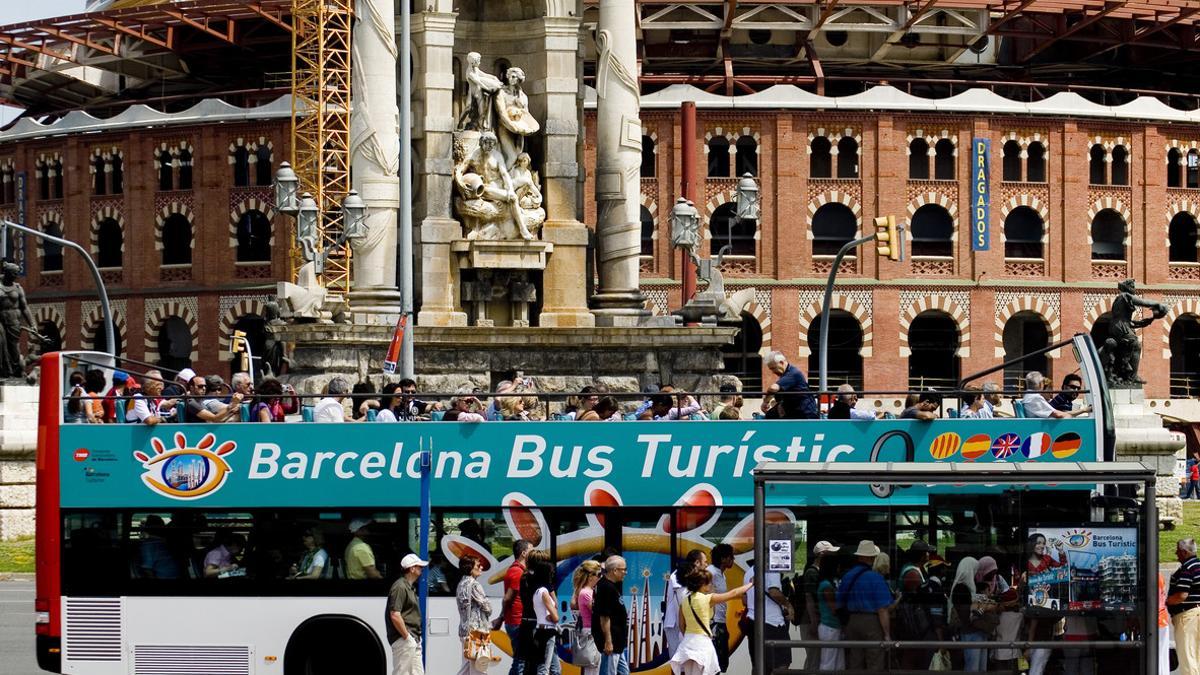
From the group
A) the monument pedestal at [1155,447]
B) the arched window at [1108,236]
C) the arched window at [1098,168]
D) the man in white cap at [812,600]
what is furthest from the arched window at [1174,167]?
the man in white cap at [812,600]

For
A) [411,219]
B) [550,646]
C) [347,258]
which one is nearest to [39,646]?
[550,646]

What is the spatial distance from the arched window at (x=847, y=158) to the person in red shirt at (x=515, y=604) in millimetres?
55746

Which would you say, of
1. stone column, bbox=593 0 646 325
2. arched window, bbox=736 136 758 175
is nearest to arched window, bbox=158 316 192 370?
arched window, bbox=736 136 758 175

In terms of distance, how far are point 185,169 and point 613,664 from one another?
202 ft

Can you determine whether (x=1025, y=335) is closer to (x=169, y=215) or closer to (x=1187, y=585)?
(x=169, y=215)

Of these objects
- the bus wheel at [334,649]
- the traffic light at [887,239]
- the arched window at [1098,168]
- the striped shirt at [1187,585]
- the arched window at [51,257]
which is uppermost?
the arched window at [1098,168]

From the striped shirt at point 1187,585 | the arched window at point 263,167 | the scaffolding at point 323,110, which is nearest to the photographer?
the striped shirt at point 1187,585

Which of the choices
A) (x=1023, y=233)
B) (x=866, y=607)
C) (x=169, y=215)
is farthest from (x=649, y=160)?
(x=866, y=607)

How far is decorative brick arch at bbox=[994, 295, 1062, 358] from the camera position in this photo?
73562mm

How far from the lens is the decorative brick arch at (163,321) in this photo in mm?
76375

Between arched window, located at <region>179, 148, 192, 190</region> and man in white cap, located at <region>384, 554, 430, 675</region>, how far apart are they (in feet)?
198

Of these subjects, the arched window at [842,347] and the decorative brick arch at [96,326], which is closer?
the arched window at [842,347]

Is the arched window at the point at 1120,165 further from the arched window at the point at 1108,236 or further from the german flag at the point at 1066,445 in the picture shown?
the german flag at the point at 1066,445

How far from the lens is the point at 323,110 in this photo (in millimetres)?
72125
